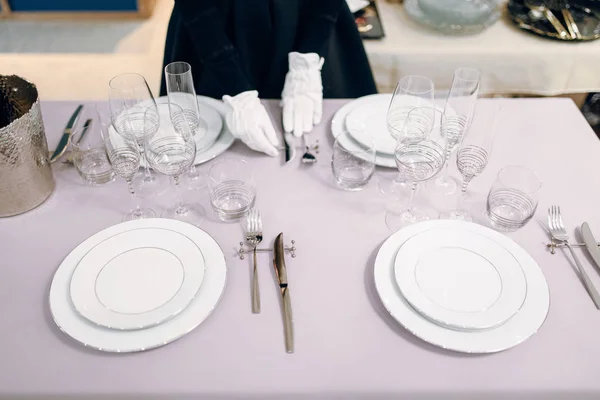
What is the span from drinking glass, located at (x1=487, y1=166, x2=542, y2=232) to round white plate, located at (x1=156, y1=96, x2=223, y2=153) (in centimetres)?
56

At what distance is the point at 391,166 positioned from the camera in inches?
41.1

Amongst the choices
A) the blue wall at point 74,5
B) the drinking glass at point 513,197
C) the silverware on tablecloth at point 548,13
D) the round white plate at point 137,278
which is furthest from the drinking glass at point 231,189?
the blue wall at point 74,5

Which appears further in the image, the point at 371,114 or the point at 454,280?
the point at 371,114

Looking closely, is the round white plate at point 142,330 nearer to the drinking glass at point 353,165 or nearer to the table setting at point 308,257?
the table setting at point 308,257

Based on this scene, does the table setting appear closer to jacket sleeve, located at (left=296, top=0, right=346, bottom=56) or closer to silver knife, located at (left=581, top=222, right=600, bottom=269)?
silver knife, located at (left=581, top=222, right=600, bottom=269)

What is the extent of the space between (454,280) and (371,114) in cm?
49

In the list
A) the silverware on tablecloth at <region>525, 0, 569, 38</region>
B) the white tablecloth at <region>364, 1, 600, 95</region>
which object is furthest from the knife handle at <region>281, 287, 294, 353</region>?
the silverware on tablecloth at <region>525, 0, 569, 38</region>

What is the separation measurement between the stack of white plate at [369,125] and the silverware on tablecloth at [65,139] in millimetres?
551

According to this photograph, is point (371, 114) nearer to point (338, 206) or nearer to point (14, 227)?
point (338, 206)

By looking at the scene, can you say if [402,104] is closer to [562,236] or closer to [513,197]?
[513,197]

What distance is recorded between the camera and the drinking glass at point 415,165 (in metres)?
0.93

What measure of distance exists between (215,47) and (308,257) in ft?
2.14

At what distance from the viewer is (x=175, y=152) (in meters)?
0.98

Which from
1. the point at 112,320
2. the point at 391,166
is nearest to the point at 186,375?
the point at 112,320
